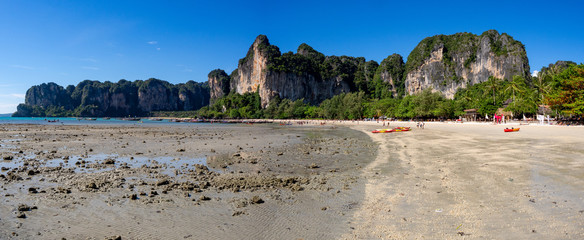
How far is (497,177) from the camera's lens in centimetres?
1014

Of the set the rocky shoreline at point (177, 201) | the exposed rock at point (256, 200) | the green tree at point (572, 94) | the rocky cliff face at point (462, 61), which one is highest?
the rocky cliff face at point (462, 61)

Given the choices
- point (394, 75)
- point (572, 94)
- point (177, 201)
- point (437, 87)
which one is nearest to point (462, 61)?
point (437, 87)

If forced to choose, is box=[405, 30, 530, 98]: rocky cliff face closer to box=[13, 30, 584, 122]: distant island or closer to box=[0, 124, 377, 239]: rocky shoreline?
box=[13, 30, 584, 122]: distant island

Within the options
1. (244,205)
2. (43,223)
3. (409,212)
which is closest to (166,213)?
(244,205)

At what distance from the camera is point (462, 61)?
482 ft

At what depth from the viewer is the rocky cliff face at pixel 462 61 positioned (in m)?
128

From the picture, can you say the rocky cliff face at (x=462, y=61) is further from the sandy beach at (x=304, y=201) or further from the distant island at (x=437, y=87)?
the sandy beach at (x=304, y=201)

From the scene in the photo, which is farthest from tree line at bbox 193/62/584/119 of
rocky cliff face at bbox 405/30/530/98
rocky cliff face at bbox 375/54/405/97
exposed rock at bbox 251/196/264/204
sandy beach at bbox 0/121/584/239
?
exposed rock at bbox 251/196/264/204

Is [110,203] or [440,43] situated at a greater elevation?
[440,43]

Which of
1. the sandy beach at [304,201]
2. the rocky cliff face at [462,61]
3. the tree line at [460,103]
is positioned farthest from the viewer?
the rocky cliff face at [462,61]

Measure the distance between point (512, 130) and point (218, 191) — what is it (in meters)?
35.4

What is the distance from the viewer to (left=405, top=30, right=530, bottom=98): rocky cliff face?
128125 mm

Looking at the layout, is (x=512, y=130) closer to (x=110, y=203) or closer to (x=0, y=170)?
(x=110, y=203)

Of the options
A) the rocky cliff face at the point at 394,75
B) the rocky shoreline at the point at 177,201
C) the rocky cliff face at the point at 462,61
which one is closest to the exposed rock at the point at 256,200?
the rocky shoreline at the point at 177,201
